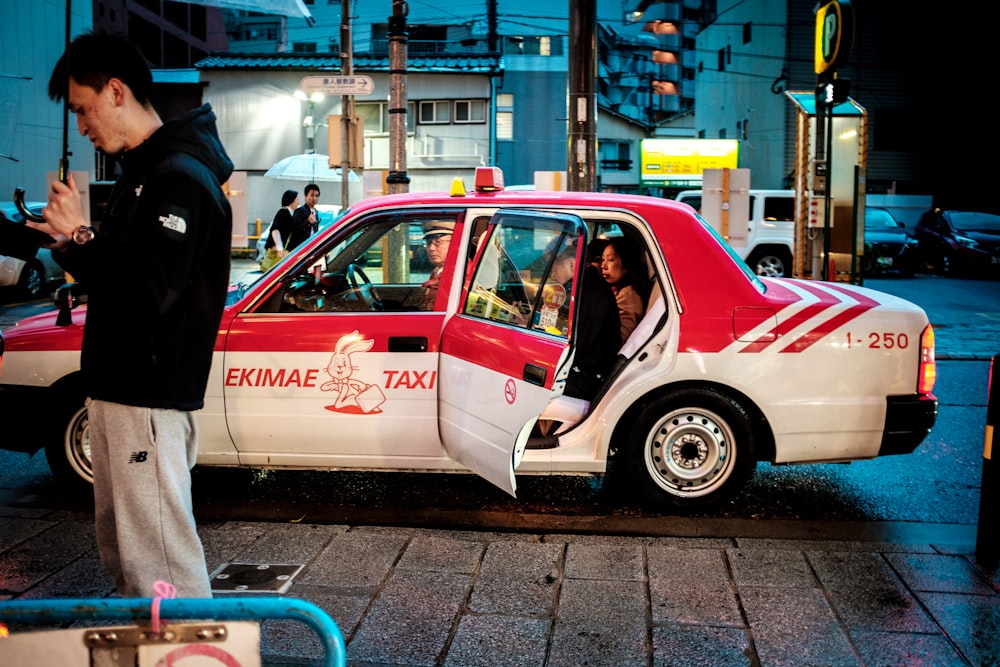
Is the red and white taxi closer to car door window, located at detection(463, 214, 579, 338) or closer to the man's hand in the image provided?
car door window, located at detection(463, 214, 579, 338)

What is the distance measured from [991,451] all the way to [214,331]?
3505mm

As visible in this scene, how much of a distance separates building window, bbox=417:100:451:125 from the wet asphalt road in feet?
92.7

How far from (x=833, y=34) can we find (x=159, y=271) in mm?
9172

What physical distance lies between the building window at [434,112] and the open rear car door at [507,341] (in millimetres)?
29211

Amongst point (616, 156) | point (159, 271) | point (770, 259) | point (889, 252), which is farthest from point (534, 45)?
point (159, 271)

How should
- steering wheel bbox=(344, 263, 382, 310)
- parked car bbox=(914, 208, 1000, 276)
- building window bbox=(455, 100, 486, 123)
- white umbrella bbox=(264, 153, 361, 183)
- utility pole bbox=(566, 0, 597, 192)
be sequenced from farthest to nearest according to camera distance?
building window bbox=(455, 100, 486, 123) < white umbrella bbox=(264, 153, 361, 183) < parked car bbox=(914, 208, 1000, 276) < utility pole bbox=(566, 0, 597, 192) < steering wheel bbox=(344, 263, 382, 310)

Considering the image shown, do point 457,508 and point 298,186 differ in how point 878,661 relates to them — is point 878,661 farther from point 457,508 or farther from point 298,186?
point 298,186

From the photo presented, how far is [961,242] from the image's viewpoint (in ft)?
71.2

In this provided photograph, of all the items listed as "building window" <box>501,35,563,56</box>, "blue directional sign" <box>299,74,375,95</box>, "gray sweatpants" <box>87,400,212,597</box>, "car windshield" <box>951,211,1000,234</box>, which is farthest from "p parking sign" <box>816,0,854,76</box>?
"building window" <box>501,35,563,56</box>

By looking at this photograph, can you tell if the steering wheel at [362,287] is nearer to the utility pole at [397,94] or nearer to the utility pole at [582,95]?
the utility pole at [397,94]

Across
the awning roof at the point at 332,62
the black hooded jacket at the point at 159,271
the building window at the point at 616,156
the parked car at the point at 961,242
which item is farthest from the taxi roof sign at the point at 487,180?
the building window at the point at 616,156

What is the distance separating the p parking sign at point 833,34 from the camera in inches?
381

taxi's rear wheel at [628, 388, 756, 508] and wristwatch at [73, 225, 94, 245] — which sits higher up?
wristwatch at [73, 225, 94, 245]

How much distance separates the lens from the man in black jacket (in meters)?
2.46
